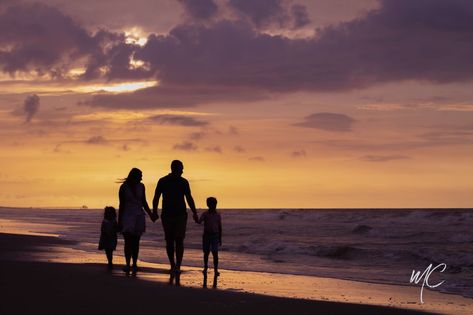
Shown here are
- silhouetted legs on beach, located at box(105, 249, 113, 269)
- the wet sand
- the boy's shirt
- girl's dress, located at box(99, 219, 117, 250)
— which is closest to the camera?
the wet sand

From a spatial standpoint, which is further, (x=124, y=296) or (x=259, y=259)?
(x=259, y=259)

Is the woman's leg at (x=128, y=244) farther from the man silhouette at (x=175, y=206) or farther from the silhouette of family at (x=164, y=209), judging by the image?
the man silhouette at (x=175, y=206)

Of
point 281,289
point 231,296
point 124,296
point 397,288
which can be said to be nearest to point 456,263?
point 397,288

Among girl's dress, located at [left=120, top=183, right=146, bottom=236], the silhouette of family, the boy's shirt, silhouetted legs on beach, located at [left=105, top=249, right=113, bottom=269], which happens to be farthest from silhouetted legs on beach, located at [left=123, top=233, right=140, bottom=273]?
the boy's shirt

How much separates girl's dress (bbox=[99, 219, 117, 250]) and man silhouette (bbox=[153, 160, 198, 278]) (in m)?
1.89

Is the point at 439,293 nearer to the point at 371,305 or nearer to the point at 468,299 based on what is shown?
the point at 468,299

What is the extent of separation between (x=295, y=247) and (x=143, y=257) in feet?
29.7

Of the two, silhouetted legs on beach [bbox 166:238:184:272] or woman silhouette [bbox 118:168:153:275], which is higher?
woman silhouette [bbox 118:168:153:275]

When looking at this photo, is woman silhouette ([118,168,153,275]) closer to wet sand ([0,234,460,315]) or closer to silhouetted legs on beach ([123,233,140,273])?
silhouetted legs on beach ([123,233,140,273])

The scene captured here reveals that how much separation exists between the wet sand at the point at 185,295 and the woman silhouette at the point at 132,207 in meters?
0.73

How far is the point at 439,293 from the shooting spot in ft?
40.4

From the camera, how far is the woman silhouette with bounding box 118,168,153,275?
12352mm

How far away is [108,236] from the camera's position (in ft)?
46.7

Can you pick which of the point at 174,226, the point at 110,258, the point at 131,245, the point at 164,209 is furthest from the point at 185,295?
the point at 110,258
